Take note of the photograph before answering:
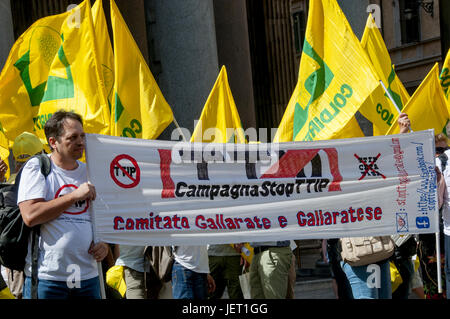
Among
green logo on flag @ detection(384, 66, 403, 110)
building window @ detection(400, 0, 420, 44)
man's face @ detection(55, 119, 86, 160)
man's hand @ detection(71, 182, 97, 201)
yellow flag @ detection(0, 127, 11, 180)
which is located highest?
building window @ detection(400, 0, 420, 44)

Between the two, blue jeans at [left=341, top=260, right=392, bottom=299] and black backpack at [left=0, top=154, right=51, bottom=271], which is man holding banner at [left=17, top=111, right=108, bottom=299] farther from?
blue jeans at [left=341, top=260, right=392, bottom=299]

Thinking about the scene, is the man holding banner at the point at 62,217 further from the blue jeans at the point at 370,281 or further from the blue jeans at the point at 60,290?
the blue jeans at the point at 370,281

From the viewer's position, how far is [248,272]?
7562 mm

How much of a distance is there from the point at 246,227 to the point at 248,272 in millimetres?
2407

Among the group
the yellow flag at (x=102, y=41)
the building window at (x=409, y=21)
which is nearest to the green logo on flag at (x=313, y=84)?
the yellow flag at (x=102, y=41)

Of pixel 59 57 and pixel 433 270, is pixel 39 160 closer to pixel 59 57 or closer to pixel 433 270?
pixel 59 57

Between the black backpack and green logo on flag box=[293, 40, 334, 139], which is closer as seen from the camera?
the black backpack

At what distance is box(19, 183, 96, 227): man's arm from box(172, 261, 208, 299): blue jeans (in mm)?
2228

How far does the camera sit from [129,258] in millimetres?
6875

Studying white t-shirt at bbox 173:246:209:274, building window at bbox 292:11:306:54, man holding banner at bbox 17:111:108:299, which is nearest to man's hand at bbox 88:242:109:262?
man holding banner at bbox 17:111:108:299

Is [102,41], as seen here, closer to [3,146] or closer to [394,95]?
[3,146]

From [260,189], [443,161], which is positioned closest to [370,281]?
[443,161]

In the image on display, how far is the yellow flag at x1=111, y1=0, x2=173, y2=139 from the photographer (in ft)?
24.6

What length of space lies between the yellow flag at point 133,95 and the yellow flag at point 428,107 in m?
2.27
